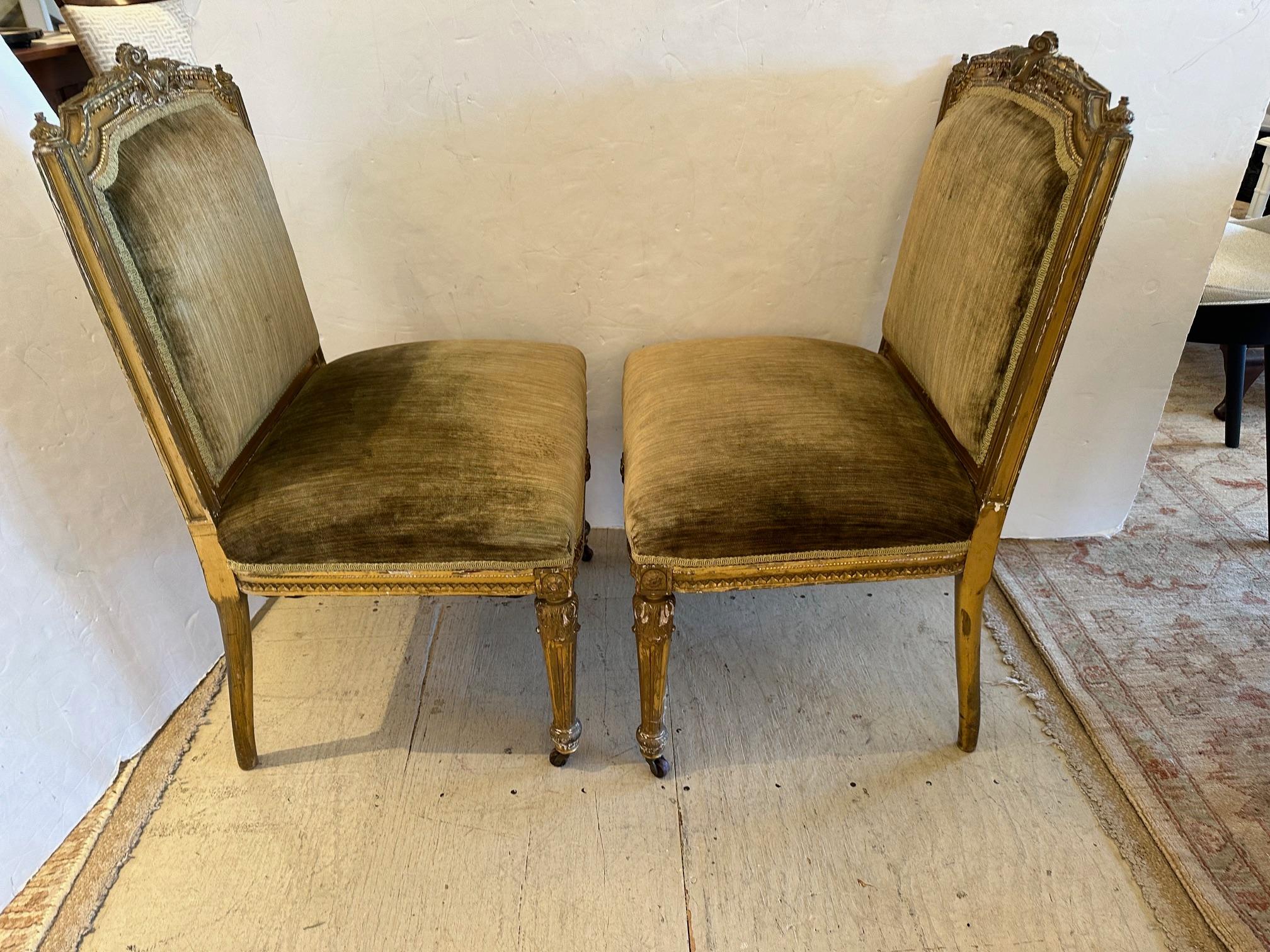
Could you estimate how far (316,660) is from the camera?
1447 millimetres

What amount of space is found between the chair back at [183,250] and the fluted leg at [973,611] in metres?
0.98

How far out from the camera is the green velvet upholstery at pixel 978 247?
94 cm

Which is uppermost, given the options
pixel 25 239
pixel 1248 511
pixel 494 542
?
pixel 25 239

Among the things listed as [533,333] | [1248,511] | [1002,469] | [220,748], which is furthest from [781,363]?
[1248,511]

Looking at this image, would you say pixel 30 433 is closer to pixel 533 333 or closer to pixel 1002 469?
pixel 533 333

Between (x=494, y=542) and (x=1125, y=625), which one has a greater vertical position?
(x=494, y=542)

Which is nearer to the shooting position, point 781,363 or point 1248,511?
point 781,363

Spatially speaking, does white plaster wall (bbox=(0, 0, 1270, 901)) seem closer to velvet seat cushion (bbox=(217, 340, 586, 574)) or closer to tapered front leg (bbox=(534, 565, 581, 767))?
velvet seat cushion (bbox=(217, 340, 586, 574))

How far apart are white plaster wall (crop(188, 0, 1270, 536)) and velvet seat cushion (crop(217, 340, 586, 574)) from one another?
0.35m

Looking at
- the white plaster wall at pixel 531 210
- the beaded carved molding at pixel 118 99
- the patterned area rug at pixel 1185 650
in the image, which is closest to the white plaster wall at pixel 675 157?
the white plaster wall at pixel 531 210

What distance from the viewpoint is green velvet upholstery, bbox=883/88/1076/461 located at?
3.10 feet

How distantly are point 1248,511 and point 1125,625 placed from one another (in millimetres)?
556

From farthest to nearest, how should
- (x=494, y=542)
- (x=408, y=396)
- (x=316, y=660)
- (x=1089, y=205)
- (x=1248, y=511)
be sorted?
(x=1248, y=511)
(x=316, y=660)
(x=408, y=396)
(x=494, y=542)
(x=1089, y=205)

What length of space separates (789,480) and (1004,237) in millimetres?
384
